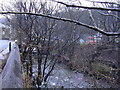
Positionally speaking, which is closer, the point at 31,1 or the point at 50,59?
the point at 31,1

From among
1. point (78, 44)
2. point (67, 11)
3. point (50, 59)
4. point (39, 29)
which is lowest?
point (50, 59)

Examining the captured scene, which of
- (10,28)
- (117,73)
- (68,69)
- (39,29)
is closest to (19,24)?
(10,28)

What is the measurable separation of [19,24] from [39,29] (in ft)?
3.14

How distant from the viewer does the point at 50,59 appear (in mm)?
7574

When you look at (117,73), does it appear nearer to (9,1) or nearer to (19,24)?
(19,24)

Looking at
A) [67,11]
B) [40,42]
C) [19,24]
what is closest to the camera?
[19,24]

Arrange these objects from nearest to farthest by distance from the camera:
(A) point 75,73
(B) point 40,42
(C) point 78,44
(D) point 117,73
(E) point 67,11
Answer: (D) point 117,73 < (B) point 40,42 < (E) point 67,11 < (A) point 75,73 < (C) point 78,44

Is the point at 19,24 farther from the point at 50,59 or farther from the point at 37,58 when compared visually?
A: the point at 50,59

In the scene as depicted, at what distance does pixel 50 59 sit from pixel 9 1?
3.61 metres

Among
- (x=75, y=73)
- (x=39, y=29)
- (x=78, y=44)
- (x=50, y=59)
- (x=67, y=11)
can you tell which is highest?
(x=67, y=11)

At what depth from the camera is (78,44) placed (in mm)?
8688

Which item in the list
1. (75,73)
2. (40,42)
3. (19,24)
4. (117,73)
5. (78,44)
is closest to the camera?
(117,73)

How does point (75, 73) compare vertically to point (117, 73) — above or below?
below

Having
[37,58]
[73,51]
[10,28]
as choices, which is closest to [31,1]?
[10,28]
